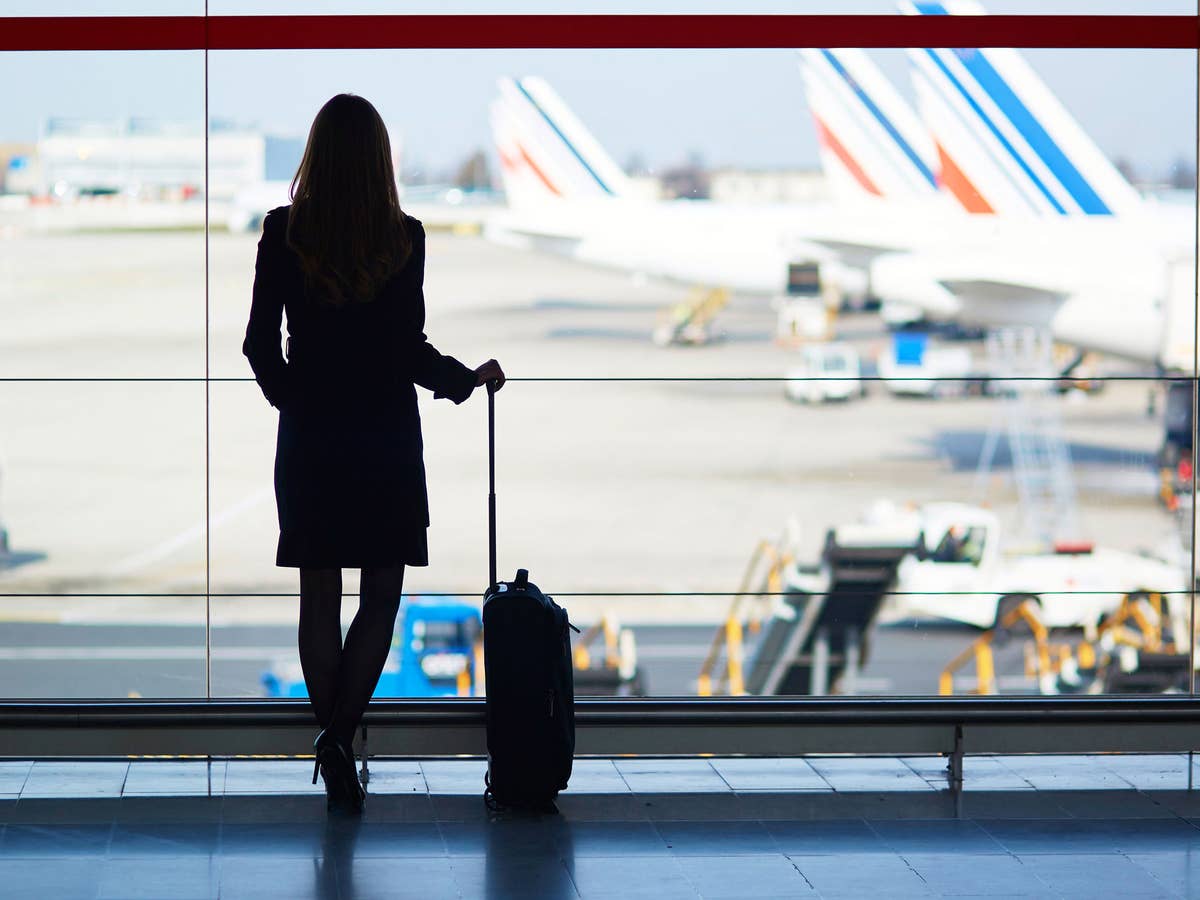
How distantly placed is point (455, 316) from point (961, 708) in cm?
4776

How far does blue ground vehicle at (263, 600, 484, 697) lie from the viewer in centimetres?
2980

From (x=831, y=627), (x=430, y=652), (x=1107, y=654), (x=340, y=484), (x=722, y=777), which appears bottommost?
(x=831, y=627)

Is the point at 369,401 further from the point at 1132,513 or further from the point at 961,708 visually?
the point at 1132,513

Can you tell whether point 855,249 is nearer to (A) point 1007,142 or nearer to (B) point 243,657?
(A) point 1007,142

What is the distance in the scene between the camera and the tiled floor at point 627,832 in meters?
1.80

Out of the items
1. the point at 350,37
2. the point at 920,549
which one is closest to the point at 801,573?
the point at 920,549

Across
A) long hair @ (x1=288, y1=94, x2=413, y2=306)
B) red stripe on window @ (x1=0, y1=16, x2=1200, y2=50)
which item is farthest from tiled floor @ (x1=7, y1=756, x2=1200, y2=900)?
red stripe on window @ (x1=0, y1=16, x2=1200, y2=50)

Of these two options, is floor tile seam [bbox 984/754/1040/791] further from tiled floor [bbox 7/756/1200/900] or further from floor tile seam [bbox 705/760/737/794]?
floor tile seam [bbox 705/760/737/794]

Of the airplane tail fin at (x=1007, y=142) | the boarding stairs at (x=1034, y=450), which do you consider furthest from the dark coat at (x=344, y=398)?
the boarding stairs at (x=1034, y=450)

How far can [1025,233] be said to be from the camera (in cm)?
4922

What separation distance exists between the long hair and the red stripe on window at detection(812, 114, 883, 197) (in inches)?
1729

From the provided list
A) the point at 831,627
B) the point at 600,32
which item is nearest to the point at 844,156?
the point at 831,627

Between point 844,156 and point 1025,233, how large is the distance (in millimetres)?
8170

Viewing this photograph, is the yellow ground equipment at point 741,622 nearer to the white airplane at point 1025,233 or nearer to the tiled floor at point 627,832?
the white airplane at point 1025,233
